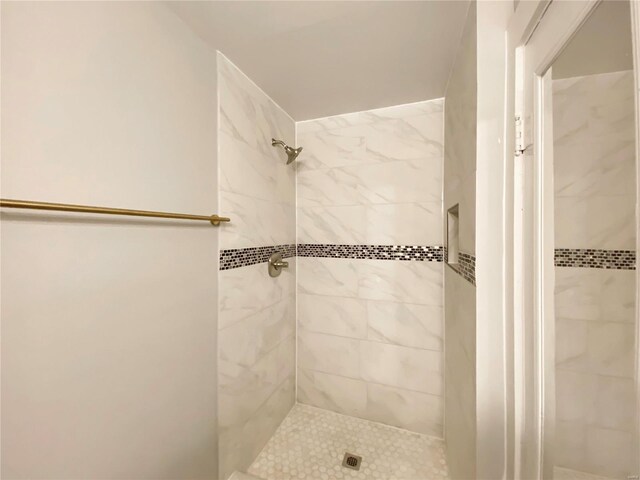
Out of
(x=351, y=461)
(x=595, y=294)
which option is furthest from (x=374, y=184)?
(x=351, y=461)

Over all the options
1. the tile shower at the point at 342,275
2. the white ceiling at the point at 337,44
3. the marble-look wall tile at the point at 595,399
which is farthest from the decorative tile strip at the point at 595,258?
the white ceiling at the point at 337,44

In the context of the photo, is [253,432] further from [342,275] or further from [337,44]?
[337,44]

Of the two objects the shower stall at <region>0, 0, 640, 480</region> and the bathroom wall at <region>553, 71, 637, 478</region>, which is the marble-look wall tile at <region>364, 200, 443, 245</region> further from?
the bathroom wall at <region>553, 71, 637, 478</region>

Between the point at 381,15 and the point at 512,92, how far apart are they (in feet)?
1.87

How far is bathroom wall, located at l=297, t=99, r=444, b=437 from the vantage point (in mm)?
1564

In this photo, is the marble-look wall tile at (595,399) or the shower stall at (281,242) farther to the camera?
the shower stall at (281,242)

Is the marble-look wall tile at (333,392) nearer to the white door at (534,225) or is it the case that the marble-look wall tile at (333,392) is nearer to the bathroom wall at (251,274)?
the bathroom wall at (251,274)

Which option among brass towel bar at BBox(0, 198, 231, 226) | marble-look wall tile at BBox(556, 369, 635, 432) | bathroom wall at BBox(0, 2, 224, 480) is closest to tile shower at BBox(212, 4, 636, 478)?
marble-look wall tile at BBox(556, 369, 635, 432)

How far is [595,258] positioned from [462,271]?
0.59m

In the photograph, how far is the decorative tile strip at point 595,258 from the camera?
1.32ft

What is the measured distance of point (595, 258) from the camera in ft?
1.63

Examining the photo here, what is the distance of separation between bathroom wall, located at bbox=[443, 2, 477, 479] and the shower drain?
48 cm

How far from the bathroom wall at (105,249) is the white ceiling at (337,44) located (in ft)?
Answer: 0.64

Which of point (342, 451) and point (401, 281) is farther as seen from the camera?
point (401, 281)
